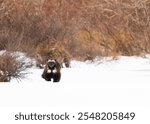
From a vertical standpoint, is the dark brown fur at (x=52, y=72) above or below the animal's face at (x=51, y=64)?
below

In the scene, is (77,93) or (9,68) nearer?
(77,93)

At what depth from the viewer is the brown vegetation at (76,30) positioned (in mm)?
13593

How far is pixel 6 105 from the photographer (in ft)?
22.6

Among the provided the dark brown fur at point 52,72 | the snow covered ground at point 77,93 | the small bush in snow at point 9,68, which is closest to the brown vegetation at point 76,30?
the small bush in snow at point 9,68

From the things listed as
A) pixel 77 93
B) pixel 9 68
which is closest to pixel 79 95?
pixel 77 93

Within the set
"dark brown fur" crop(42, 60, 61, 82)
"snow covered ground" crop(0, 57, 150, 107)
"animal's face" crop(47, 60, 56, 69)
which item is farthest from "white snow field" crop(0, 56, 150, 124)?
"animal's face" crop(47, 60, 56, 69)

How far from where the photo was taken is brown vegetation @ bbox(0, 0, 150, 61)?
1359 centimetres

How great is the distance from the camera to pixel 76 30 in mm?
22297

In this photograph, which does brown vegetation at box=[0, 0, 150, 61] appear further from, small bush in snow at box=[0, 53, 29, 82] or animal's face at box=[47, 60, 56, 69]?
animal's face at box=[47, 60, 56, 69]

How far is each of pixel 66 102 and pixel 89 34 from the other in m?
18.3

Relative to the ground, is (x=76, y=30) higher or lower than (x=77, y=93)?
higher

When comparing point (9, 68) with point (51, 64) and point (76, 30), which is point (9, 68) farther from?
point (76, 30)

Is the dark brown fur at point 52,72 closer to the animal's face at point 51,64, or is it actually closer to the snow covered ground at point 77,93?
the animal's face at point 51,64

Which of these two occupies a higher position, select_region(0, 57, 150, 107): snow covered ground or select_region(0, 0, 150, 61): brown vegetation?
select_region(0, 0, 150, 61): brown vegetation
